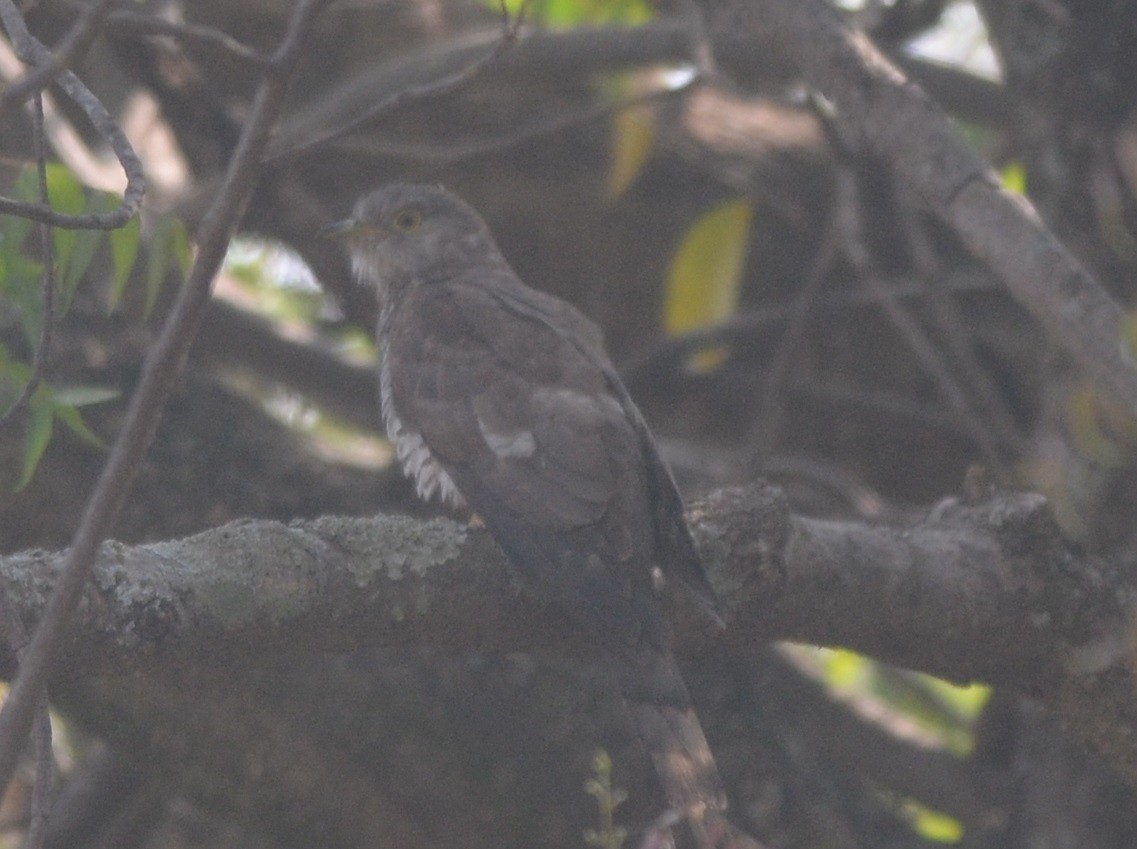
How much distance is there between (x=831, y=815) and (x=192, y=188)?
9.91 feet

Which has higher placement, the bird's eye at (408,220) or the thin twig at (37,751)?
the thin twig at (37,751)

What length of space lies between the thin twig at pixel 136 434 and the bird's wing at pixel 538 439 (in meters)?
1.43

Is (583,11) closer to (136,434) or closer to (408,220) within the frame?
(408,220)

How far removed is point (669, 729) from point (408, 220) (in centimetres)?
251

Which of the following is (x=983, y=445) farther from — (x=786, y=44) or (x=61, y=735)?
(x=61, y=735)

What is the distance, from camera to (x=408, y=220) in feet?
16.7

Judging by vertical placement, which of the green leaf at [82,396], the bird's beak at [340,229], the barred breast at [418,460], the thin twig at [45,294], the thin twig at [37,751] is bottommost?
the barred breast at [418,460]

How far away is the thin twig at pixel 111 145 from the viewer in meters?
2.17

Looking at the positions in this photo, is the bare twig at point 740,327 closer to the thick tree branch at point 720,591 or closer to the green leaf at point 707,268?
the green leaf at point 707,268

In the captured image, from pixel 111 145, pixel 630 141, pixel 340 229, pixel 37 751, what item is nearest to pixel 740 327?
pixel 630 141

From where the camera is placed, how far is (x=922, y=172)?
3.69 m

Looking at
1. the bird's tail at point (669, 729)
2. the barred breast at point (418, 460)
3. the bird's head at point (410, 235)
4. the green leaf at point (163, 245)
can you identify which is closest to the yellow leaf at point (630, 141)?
the bird's head at point (410, 235)

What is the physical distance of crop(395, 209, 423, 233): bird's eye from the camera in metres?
5.08

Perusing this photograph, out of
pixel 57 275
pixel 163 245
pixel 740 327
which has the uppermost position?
pixel 57 275
